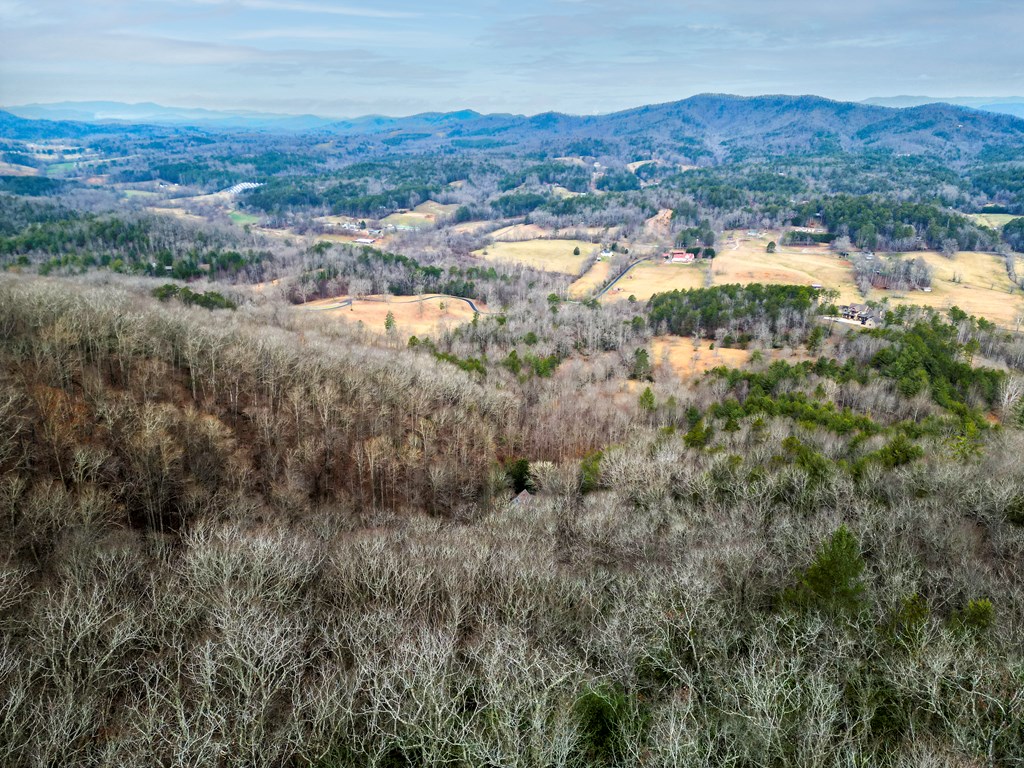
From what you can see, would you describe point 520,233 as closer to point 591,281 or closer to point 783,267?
point 591,281

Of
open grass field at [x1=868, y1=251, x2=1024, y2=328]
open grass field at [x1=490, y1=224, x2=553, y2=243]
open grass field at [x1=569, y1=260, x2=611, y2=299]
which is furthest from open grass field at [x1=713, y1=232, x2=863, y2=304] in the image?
open grass field at [x1=490, y1=224, x2=553, y2=243]

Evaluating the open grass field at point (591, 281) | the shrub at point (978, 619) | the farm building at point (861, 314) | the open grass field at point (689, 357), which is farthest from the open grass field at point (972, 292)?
the shrub at point (978, 619)

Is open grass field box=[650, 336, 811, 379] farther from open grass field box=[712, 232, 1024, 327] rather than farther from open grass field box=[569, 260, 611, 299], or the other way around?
open grass field box=[712, 232, 1024, 327]

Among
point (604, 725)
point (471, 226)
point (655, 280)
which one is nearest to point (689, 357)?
point (655, 280)

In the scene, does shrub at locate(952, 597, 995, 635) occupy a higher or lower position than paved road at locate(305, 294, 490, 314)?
higher

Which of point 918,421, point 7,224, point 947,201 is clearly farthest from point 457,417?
point 947,201

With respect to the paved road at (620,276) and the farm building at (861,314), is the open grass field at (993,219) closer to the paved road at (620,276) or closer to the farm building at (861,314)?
the paved road at (620,276)
